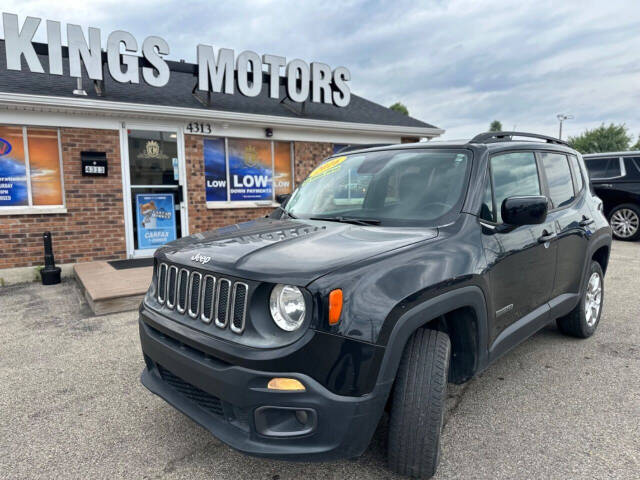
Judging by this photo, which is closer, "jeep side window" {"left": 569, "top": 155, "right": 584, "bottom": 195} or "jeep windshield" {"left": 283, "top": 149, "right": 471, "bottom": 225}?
"jeep windshield" {"left": 283, "top": 149, "right": 471, "bottom": 225}

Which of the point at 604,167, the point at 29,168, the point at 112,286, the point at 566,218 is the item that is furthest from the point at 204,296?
the point at 604,167

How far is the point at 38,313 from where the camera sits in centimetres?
531

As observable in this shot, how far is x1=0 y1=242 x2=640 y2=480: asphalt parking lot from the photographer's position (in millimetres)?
2289

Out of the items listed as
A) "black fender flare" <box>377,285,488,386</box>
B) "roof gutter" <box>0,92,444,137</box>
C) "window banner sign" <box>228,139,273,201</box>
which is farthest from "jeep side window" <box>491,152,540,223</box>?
"window banner sign" <box>228,139,273,201</box>

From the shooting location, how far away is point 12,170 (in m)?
6.98

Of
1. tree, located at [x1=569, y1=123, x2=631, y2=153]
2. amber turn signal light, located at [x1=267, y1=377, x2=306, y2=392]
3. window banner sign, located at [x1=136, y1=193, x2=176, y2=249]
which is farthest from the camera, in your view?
tree, located at [x1=569, y1=123, x2=631, y2=153]

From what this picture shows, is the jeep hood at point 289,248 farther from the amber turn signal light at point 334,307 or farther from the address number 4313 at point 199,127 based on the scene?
the address number 4313 at point 199,127

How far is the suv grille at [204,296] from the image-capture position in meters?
1.99

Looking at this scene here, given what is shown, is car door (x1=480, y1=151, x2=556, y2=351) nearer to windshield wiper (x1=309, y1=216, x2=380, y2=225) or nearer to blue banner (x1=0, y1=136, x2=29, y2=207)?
windshield wiper (x1=309, y1=216, x2=380, y2=225)

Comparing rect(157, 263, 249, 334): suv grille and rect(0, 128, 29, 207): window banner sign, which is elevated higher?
rect(0, 128, 29, 207): window banner sign

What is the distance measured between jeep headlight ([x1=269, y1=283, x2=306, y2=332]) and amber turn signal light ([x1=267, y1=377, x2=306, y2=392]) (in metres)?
0.20

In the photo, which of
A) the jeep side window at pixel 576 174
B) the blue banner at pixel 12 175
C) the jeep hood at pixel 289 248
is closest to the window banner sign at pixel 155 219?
the blue banner at pixel 12 175

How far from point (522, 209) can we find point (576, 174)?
74.6 inches

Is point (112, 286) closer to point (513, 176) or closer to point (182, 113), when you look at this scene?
point (182, 113)
